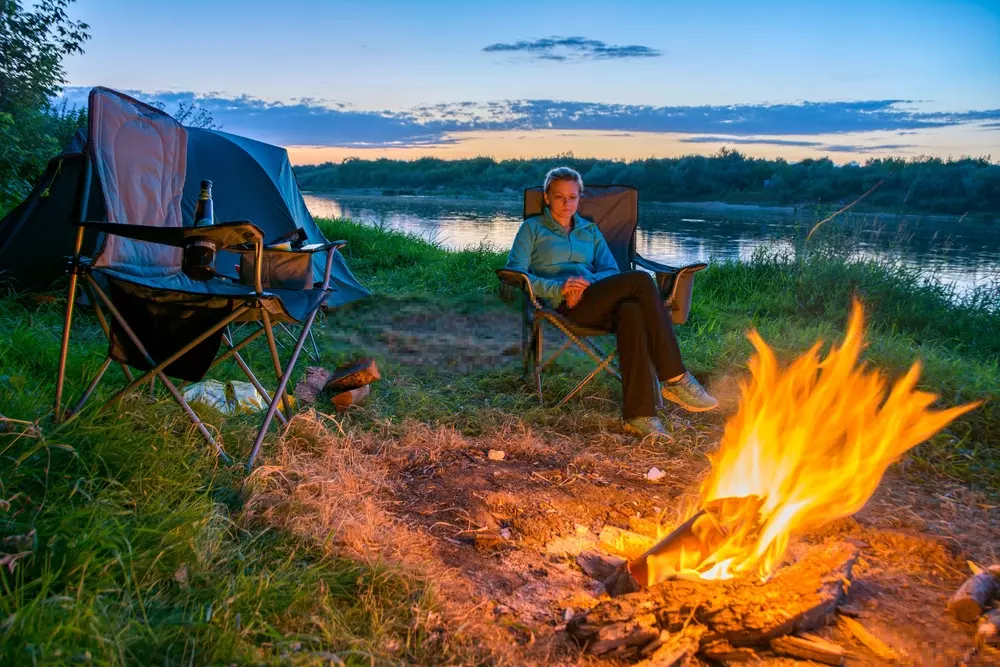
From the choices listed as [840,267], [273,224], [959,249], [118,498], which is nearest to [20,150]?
[273,224]

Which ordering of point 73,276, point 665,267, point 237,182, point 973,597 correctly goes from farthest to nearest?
point 237,182, point 665,267, point 73,276, point 973,597

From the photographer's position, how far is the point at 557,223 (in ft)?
10.8

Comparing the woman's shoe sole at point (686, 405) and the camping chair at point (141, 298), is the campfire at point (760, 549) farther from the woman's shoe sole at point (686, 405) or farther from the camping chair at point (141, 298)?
the camping chair at point (141, 298)

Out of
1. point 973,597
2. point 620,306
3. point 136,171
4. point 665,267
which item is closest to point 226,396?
point 136,171

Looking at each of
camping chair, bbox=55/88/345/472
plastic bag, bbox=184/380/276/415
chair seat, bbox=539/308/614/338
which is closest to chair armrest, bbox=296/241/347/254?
camping chair, bbox=55/88/345/472

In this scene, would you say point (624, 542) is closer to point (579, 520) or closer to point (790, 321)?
point (579, 520)

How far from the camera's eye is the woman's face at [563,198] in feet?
10.6

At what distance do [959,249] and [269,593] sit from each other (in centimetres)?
813

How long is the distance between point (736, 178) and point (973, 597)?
11094mm

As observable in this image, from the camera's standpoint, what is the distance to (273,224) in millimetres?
4516

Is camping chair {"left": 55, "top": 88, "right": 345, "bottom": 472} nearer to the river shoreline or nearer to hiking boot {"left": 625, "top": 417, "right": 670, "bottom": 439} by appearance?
hiking boot {"left": 625, "top": 417, "right": 670, "bottom": 439}

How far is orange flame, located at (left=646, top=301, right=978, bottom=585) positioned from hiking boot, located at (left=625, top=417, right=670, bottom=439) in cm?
29

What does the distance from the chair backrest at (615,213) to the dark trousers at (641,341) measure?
0.87 metres

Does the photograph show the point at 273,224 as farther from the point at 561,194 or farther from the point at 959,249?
the point at 959,249
